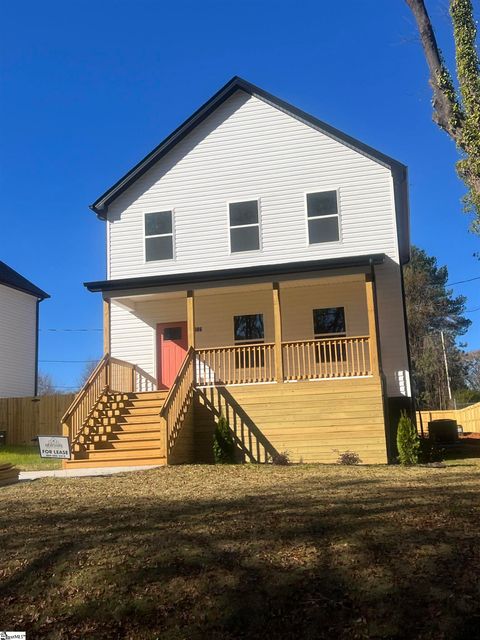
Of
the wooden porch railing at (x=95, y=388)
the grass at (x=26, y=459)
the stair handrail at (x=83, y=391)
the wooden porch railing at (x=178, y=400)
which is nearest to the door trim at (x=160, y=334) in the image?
the wooden porch railing at (x=95, y=388)

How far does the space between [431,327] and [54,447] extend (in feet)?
129

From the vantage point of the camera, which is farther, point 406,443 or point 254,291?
point 254,291

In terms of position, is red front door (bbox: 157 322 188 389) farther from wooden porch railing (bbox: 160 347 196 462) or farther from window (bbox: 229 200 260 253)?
window (bbox: 229 200 260 253)

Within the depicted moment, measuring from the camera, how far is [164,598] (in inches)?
178

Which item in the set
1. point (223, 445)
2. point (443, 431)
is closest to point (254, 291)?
point (223, 445)

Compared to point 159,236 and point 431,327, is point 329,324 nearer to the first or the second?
point 159,236

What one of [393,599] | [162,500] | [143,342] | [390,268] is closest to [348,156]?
[390,268]

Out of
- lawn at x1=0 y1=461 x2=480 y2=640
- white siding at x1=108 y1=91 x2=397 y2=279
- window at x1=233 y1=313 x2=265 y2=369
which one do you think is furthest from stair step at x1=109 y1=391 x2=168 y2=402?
lawn at x1=0 y1=461 x2=480 y2=640

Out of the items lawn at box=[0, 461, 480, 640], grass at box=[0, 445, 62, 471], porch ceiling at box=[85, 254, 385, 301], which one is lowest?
lawn at box=[0, 461, 480, 640]

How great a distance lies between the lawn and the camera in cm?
412

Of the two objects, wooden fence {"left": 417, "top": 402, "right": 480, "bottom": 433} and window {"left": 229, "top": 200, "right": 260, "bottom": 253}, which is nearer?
window {"left": 229, "top": 200, "right": 260, "bottom": 253}

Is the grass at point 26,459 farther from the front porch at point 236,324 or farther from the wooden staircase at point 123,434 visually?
the front porch at point 236,324

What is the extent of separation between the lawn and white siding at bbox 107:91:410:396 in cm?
921

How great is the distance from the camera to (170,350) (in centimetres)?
1700
